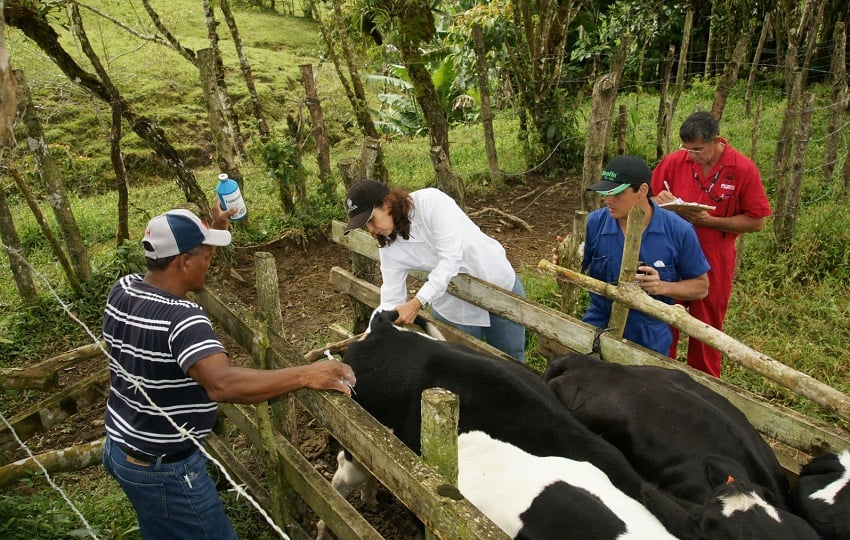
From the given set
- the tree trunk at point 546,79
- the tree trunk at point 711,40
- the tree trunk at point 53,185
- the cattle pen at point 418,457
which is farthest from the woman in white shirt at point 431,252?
the tree trunk at point 711,40

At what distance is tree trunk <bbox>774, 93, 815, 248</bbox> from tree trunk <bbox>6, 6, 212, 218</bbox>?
5.48 m

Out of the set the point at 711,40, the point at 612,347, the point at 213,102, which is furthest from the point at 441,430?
the point at 711,40

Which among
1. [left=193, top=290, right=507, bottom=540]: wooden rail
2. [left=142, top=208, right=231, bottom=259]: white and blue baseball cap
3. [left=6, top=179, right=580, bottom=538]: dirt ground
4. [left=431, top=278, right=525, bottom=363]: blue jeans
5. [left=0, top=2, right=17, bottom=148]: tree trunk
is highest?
[left=0, top=2, right=17, bottom=148]: tree trunk

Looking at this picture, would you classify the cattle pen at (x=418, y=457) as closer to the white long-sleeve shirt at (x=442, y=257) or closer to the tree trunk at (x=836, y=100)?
the white long-sleeve shirt at (x=442, y=257)

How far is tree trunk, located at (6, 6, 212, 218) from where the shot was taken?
5664 millimetres

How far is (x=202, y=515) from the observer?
8.72ft

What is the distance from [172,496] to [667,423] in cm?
218

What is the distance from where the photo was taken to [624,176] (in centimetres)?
347

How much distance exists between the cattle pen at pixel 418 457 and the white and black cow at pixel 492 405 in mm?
388

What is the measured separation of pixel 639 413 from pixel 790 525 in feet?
2.74

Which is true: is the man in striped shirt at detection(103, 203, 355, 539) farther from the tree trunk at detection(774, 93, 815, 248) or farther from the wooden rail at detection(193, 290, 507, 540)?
the tree trunk at detection(774, 93, 815, 248)

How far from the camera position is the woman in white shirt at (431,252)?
359cm

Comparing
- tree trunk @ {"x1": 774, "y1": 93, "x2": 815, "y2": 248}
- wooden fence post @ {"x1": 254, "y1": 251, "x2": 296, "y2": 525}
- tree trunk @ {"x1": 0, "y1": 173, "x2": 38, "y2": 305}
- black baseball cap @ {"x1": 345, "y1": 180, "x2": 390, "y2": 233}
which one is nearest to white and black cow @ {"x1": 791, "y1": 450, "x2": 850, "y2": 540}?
wooden fence post @ {"x1": 254, "y1": 251, "x2": 296, "y2": 525}

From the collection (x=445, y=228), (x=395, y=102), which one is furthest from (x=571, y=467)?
(x=395, y=102)
